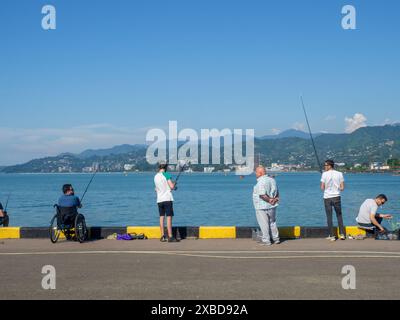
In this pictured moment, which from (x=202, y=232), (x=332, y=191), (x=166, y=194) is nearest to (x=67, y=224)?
(x=166, y=194)

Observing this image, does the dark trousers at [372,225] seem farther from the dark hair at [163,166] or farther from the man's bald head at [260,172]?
the dark hair at [163,166]

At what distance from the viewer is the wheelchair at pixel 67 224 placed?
12891 millimetres

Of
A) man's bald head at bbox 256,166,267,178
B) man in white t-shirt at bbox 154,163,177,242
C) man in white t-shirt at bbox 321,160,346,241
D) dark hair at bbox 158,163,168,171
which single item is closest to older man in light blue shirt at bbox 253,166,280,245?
man's bald head at bbox 256,166,267,178

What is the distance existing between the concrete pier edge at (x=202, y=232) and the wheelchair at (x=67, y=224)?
863 millimetres

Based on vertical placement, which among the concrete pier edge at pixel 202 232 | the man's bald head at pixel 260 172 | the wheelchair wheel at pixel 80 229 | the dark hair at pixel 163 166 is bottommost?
the concrete pier edge at pixel 202 232

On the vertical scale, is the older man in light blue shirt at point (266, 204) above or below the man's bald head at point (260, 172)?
below

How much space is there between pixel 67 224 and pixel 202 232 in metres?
3.14

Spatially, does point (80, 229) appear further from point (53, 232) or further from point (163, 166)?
point (163, 166)

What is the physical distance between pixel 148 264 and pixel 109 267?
2.26 feet

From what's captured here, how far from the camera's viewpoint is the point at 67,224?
13078 millimetres

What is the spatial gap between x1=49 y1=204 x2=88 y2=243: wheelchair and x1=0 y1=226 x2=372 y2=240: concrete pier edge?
0.86 m

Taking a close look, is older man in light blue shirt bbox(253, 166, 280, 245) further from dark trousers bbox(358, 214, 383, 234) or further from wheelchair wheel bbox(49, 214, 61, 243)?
wheelchair wheel bbox(49, 214, 61, 243)

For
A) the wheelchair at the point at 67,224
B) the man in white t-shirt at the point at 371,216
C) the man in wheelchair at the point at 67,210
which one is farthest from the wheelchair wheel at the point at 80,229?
the man in white t-shirt at the point at 371,216
